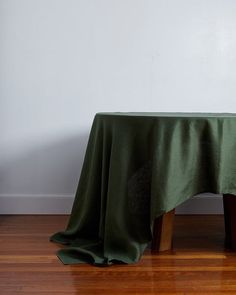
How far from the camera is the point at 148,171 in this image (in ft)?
4.87

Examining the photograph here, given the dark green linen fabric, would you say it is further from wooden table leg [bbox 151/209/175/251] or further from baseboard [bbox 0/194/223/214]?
baseboard [bbox 0/194/223/214]

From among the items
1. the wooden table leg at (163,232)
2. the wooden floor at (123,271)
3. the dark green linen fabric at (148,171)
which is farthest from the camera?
the wooden table leg at (163,232)

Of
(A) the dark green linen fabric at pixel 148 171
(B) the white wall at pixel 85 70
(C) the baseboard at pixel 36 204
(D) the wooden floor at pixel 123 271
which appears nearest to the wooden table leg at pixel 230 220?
(D) the wooden floor at pixel 123 271

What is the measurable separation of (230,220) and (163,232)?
0.32 meters

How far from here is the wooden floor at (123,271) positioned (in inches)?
49.9

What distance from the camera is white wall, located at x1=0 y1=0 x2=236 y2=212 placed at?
7.11ft

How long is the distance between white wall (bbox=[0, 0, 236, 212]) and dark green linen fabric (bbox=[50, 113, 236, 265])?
26.0 inches

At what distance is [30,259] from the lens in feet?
4.96

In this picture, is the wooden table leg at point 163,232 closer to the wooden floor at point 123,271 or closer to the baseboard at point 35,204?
the wooden floor at point 123,271

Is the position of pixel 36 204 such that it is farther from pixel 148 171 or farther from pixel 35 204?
pixel 148 171

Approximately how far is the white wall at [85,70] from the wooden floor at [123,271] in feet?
1.70

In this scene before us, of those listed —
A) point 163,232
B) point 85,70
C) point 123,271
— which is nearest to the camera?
point 123,271

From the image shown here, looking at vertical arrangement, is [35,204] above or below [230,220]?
below

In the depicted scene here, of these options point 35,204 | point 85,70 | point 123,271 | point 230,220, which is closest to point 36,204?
point 35,204
